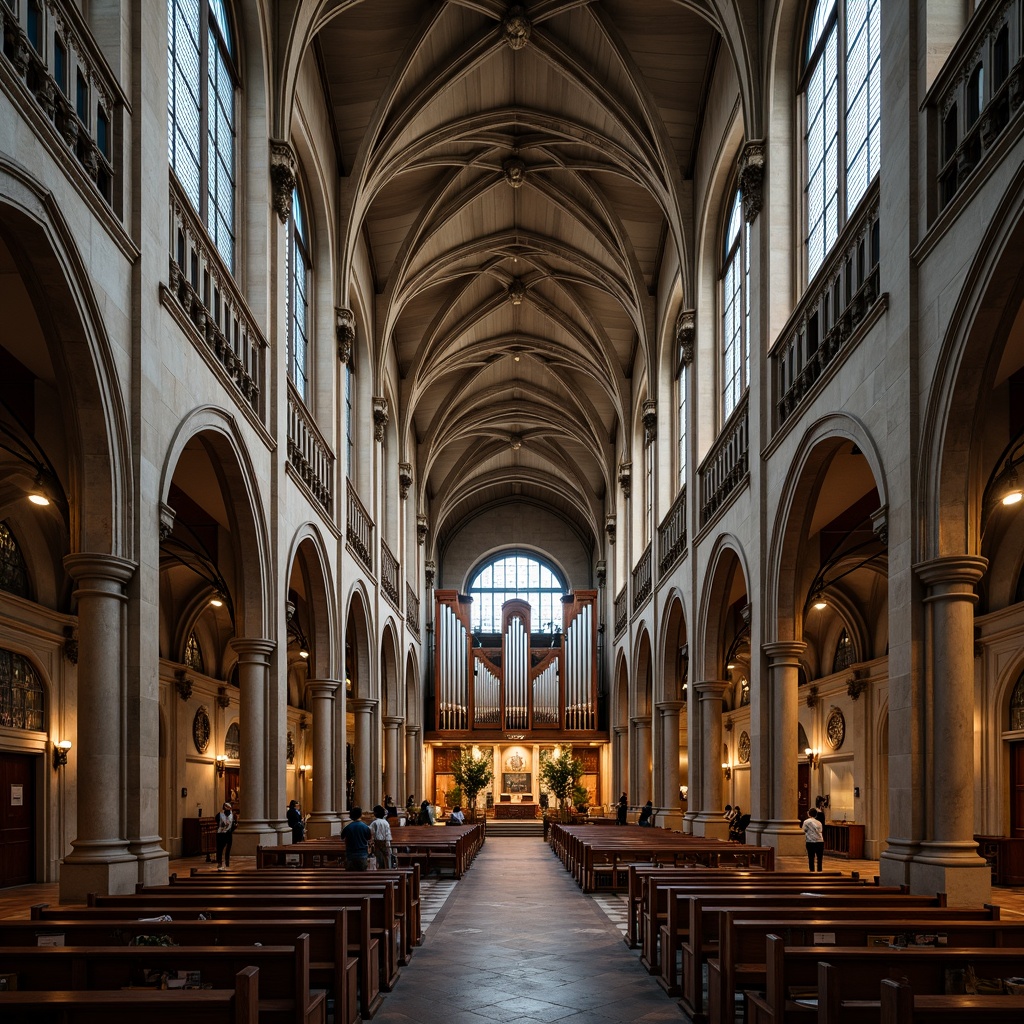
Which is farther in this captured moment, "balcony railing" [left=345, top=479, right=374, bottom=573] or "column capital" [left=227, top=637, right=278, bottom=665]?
"balcony railing" [left=345, top=479, right=374, bottom=573]

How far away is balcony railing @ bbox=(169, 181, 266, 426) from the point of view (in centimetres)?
1285

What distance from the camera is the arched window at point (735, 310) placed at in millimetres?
19984

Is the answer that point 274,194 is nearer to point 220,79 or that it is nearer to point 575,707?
point 220,79

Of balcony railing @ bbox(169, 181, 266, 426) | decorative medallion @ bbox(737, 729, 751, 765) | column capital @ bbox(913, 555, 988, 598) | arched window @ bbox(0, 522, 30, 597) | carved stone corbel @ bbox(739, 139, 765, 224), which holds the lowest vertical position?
decorative medallion @ bbox(737, 729, 751, 765)

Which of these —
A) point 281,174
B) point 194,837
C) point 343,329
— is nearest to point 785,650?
point 281,174

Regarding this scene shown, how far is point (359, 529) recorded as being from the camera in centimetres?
2662

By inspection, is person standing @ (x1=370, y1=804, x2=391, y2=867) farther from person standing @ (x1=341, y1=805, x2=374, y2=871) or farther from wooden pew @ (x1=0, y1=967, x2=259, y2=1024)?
wooden pew @ (x1=0, y1=967, x2=259, y2=1024)

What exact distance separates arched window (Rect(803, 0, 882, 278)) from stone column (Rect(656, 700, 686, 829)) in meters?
12.8

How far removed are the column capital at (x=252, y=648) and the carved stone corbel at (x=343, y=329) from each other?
876cm

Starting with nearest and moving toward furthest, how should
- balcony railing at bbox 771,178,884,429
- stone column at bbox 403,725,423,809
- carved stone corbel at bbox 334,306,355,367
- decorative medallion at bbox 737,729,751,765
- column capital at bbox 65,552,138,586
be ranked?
column capital at bbox 65,552,138,586, balcony railing at bbox 771,178,884,429, carved stone corbel at bbox 334,306,355,367, decorative medallion at bbox 737,729,751,765, stone column at bbox 403,725,423,809

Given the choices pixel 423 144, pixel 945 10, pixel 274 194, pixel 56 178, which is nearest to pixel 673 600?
pixel 423 144

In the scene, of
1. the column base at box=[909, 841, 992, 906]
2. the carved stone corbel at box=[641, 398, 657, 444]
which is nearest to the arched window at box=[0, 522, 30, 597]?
the column base at box=[909, 841, 992, 906]

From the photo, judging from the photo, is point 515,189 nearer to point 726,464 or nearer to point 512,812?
point 726,464

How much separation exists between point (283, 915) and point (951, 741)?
585 cm
